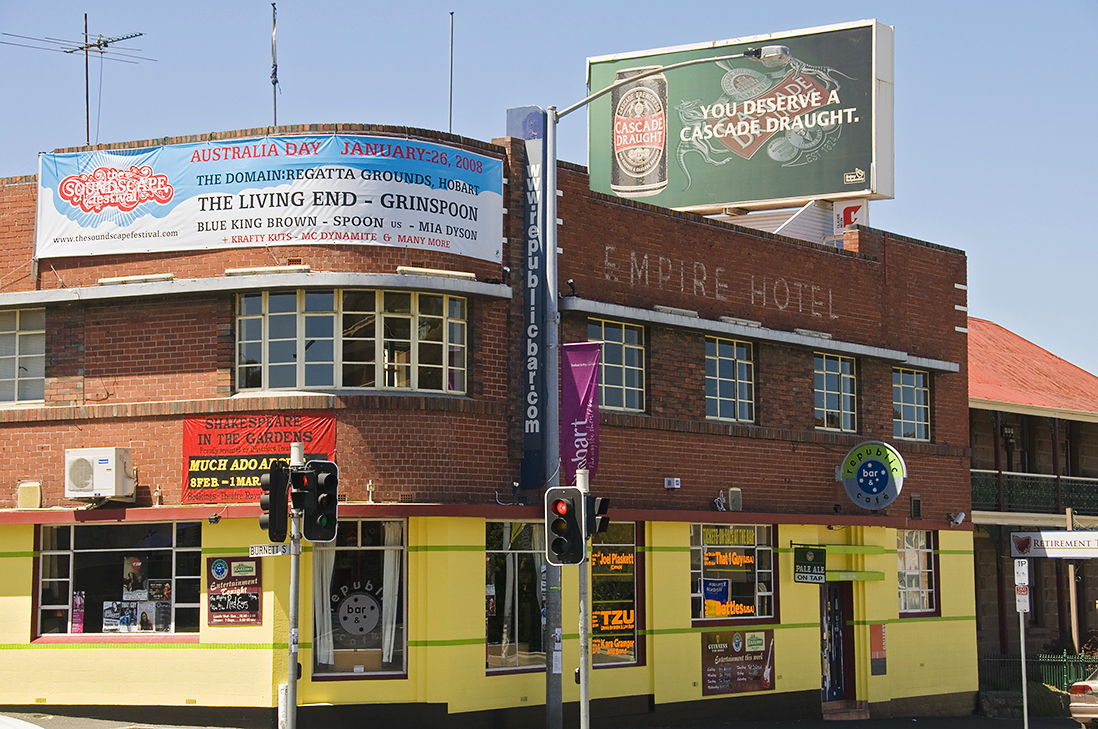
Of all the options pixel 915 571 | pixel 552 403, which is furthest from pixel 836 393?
pixel 552 403

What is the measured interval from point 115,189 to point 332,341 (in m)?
4.12

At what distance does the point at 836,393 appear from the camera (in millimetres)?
26469

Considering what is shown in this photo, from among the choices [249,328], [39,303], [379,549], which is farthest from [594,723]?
[39,303]

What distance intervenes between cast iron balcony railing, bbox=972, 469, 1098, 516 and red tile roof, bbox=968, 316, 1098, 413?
1.71 m

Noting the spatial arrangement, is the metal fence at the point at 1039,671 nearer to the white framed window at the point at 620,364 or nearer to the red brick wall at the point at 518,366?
the red brick wall at the point at 518,366

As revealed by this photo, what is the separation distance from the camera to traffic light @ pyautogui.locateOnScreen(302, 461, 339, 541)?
1623 cm

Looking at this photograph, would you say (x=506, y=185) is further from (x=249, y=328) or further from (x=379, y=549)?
(x=379, y=549)

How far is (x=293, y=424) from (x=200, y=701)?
13.4 ft

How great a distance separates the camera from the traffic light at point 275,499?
16.1 meters

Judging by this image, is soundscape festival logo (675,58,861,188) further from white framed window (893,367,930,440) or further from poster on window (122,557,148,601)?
poster on window (122,557,148,601)

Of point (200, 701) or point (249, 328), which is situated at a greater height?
point (249, 328)

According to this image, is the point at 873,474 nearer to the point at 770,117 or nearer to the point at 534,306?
the point at 534,306

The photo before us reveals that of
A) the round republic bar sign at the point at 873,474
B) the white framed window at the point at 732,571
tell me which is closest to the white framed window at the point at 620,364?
the white framed window at the point at 732,571

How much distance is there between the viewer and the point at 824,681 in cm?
2567
